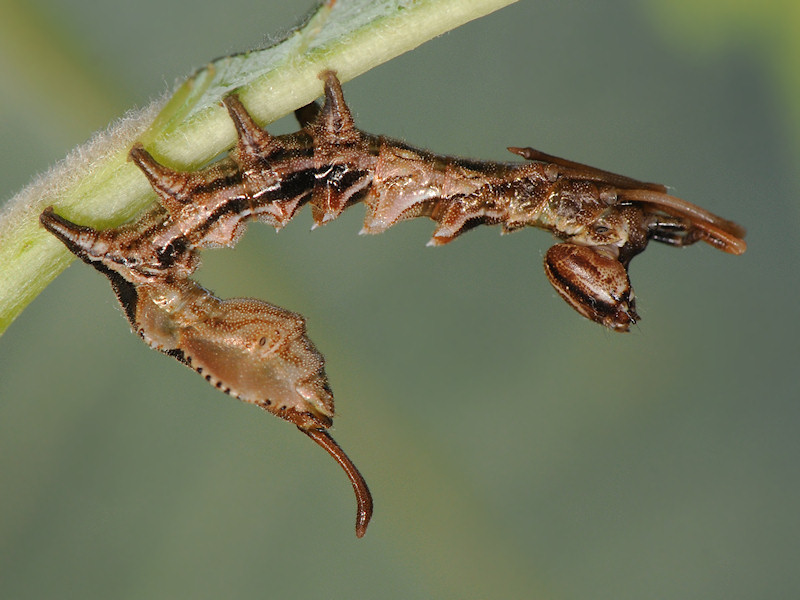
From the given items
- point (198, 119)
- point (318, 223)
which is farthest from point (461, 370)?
point (198, 119)

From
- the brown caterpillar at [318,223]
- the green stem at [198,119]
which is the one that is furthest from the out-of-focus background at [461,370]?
the green stem at [198,119]

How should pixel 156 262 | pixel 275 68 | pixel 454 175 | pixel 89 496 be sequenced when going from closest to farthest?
pixel 275 68 → pixel 156 262 → pixel 454 175 → pixel 89 496

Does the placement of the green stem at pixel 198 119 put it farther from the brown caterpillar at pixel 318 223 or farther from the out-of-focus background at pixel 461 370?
the out-of-focus background at pixel 461 370

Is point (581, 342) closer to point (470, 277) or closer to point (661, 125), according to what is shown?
point (470, 277)

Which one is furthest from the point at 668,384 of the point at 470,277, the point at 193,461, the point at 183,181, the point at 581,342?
the point at 183,181

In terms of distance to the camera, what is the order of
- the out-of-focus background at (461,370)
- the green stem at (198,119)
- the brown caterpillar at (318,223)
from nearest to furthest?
the green stem at (198,119)
the brown caterpillar at (318,223)
the out-of-focus background at (461,370)

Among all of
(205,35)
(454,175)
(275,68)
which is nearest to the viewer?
(275,68)
